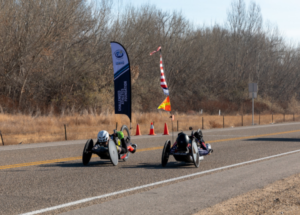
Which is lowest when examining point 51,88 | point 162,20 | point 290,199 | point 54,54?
point 290,199

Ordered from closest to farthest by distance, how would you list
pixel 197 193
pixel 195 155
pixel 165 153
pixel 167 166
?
pixel 197 193 < pixel 195 155 < pixel 165 153 < pixel 167 166

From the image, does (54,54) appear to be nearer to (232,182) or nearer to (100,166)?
(100,166)

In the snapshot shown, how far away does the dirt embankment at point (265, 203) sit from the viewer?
5.88 m

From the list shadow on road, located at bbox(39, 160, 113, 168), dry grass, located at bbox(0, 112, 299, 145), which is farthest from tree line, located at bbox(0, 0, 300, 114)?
shadow on road, located at bbox(39, 160, 113, 168)

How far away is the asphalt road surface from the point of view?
645 cm

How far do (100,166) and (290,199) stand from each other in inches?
221

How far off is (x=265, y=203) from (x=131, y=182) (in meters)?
3.02

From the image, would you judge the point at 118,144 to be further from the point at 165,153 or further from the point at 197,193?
the point at 197,193

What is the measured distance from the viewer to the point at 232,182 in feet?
27.7

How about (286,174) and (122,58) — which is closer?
(286,174)

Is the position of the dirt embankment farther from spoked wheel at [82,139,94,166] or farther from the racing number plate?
spoked wheel at [82,139,94,166]

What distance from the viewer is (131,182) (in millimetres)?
8516

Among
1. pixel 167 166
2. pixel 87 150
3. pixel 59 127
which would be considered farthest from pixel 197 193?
pixel 59 127

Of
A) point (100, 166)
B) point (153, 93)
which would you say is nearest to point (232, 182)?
point (100, 166)
